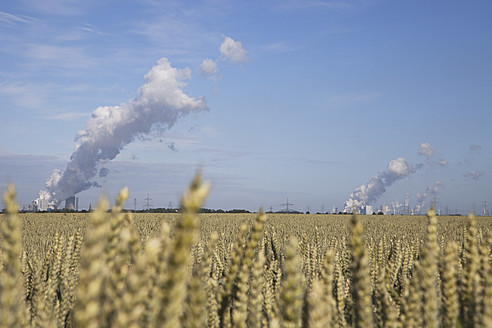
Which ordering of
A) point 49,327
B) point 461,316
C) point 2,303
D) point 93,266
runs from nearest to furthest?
point 93,266
point 2,303
point 49,327
point 461,316

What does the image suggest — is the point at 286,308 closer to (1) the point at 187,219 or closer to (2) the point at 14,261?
(1) the point at 187,219

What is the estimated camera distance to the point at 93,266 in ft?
2.18

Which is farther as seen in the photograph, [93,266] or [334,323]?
[334,323]

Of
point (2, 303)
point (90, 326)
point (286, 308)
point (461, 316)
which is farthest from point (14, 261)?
point (461, 316)

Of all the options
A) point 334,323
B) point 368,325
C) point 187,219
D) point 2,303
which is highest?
point 187,219

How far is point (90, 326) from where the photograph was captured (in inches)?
26.2

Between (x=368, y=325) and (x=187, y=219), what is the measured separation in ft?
2.31

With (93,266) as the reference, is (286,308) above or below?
below

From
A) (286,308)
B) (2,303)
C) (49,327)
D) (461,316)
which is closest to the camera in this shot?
(2,303)

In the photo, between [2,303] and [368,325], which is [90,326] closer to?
[2,303]

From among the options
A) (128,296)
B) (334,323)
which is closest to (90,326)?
(128,296)

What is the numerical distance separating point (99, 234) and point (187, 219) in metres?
0.16

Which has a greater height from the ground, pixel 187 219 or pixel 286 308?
pixel 187 219

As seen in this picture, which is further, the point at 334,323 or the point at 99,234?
the point at 334,323
